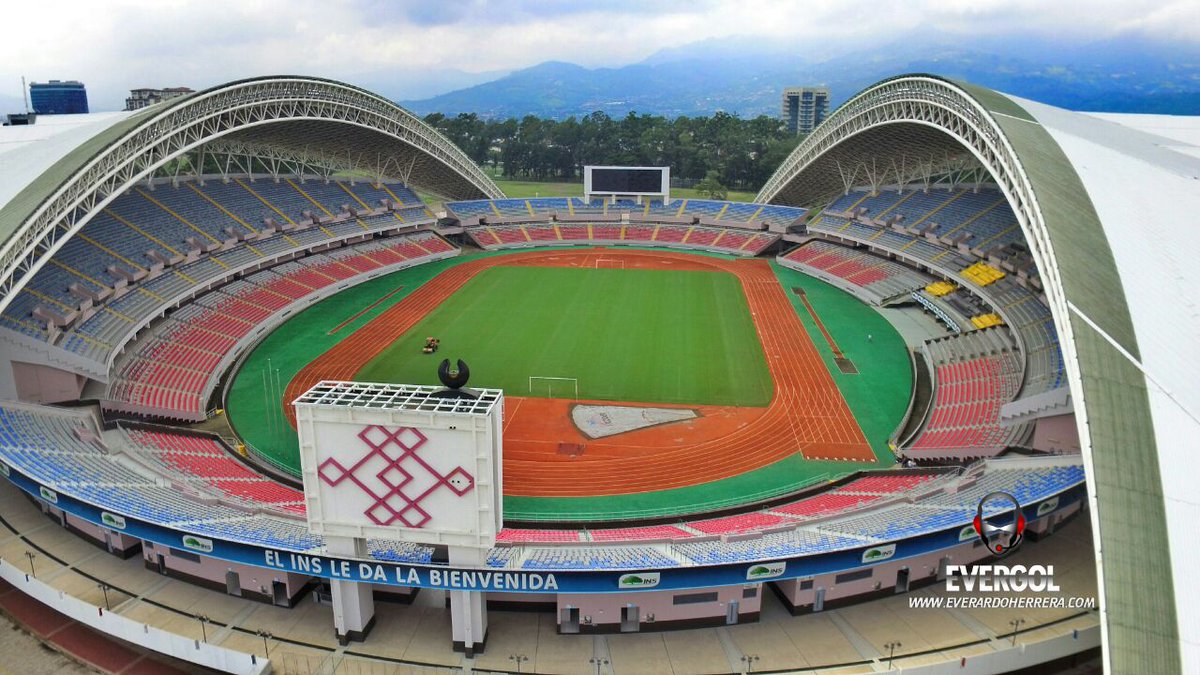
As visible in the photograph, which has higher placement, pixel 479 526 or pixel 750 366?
pixel 479 526

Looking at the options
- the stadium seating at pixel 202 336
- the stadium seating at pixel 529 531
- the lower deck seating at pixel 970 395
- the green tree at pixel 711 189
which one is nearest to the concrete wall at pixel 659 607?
the stadium seating at pixel 529 531

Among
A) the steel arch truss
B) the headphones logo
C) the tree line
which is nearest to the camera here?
the headphones logo

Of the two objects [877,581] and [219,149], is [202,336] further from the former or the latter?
[877,581]

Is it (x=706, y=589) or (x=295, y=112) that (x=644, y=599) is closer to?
(x=706, y=589)

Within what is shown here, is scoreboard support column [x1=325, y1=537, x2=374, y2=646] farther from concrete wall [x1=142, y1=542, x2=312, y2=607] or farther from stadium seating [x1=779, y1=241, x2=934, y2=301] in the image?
stadium seating [x1=779, y1=241, x2=934, y2=301]

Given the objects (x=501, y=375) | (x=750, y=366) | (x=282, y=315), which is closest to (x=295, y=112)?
(x=282, y=315)

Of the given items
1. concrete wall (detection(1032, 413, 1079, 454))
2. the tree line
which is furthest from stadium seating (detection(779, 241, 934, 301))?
the tree line
